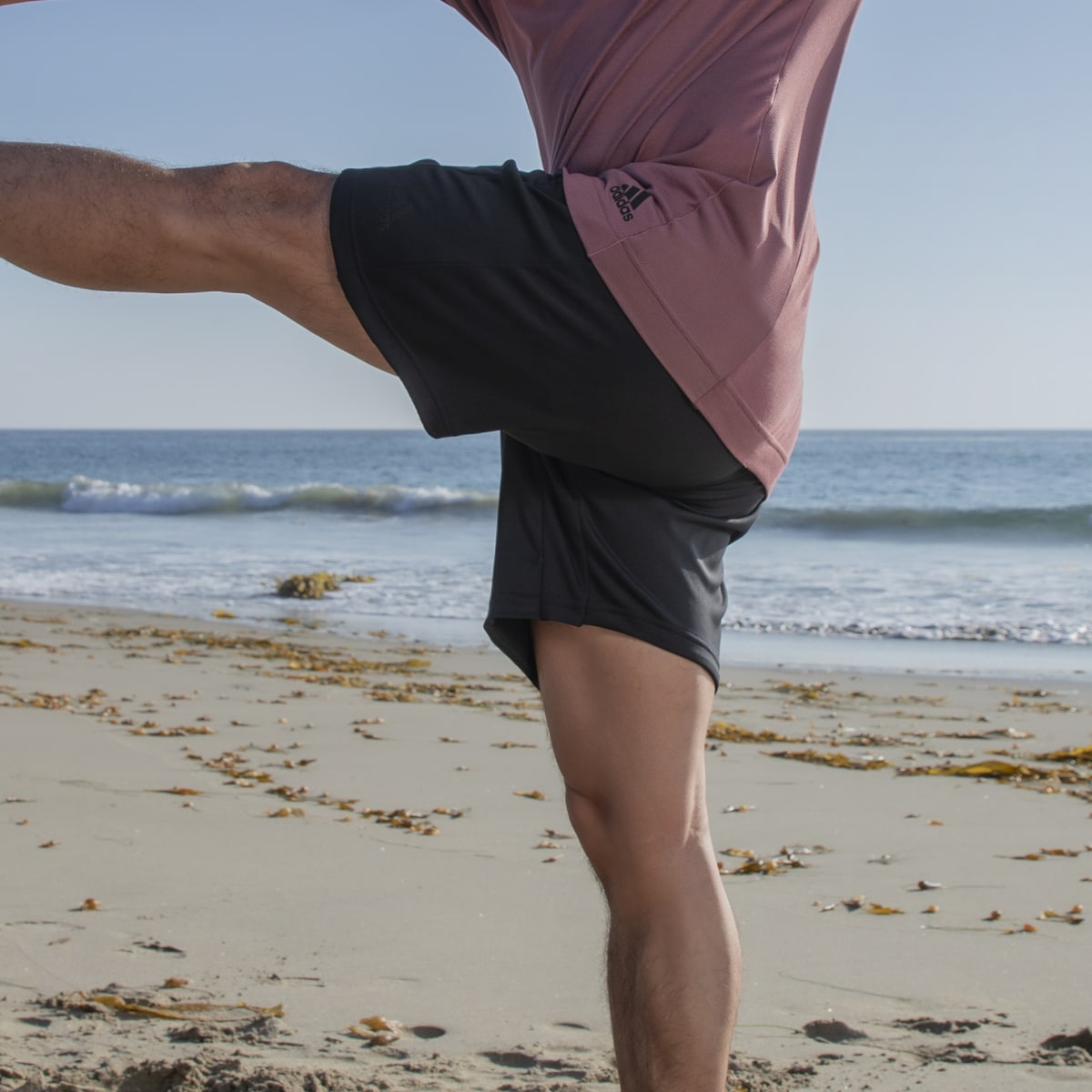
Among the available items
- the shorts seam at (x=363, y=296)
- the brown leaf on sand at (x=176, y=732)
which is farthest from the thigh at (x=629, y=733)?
the brown leaf on sand at (x=176, y=732)

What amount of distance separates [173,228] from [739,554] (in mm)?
13739

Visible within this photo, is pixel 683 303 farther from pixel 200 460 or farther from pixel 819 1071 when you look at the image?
pixel 200 460

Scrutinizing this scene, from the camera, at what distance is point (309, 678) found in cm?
659

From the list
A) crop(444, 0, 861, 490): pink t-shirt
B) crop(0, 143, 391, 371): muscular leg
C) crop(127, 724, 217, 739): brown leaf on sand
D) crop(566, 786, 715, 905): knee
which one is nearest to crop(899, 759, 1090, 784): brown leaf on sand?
crop(127, 724, 217, 739): brown leaf on sand

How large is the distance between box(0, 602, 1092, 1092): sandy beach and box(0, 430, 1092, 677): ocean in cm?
342

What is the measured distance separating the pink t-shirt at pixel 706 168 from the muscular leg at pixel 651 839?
30 centimetres

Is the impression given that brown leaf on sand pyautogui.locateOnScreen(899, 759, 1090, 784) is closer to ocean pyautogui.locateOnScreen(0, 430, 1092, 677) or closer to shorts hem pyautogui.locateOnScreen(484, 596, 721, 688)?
ocean pyautogui.locateOnScreen(0, 430, 1092, 677)

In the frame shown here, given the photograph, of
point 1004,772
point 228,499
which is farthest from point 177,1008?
point 228,499

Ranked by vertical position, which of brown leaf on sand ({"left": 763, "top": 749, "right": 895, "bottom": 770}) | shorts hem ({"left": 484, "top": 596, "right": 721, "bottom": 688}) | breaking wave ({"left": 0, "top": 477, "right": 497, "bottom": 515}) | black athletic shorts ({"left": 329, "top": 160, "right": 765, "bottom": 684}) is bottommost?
brown leaf on sand ({"left": 763, "top": 749, "right": 895, "bottom": 770})

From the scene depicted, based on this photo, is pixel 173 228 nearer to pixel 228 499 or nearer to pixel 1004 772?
pixel 1004 772

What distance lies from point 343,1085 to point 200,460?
43671 millimetres

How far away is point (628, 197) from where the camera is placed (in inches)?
50.3

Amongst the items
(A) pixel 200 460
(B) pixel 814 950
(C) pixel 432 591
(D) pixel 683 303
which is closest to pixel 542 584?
(D) pixel 683 303

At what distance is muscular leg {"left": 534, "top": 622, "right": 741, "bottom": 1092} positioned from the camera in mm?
1455
